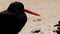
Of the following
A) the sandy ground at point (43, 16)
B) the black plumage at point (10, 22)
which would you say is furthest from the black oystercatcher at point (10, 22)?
the sandy ground at point (43, 16)

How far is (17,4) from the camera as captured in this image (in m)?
3.21

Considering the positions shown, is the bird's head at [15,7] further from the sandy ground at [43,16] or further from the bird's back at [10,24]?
the sandy ground at [43,16]

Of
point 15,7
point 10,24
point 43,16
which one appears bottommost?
point 10,24

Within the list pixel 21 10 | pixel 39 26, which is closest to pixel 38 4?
pixel 39 26

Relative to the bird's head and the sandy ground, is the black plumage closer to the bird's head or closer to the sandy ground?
the bird's head

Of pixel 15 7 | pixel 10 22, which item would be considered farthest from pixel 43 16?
pixel 10 22

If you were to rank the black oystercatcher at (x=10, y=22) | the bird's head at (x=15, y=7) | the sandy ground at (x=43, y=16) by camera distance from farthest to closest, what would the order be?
the sandy ground at (x=43, y=16) < the bird's head at (x=15, y=7) < the black oystercatcher at (x=10, y=22)

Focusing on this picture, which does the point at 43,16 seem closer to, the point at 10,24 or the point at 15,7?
the point at 15,7

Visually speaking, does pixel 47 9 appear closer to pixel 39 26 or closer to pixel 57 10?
pixel 57 10

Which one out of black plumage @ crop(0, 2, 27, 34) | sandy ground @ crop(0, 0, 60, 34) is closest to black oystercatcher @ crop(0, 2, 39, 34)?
black plumage @ crop(0, 2, 27, 34)

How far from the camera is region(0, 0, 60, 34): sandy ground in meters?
3.90

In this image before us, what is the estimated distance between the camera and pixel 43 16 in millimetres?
4508

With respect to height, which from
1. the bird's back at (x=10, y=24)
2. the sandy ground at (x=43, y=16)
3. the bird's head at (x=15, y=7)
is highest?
the sandy ground at (x=43, y=16)

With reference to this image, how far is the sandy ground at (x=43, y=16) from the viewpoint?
390 cm
